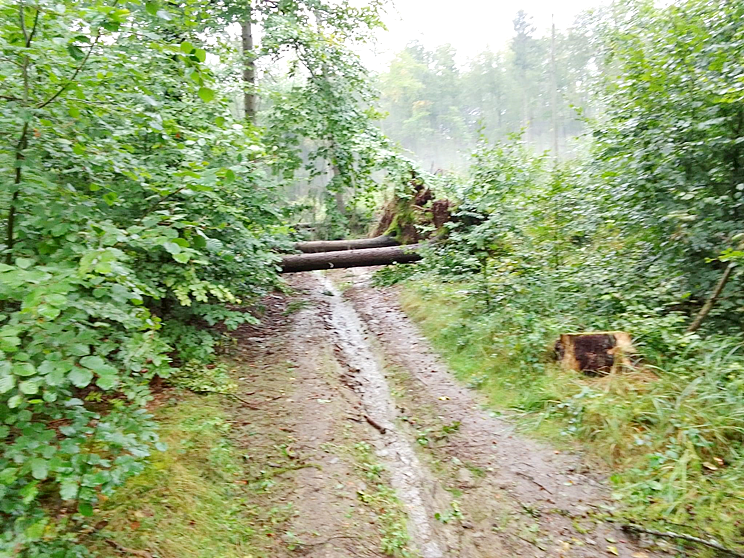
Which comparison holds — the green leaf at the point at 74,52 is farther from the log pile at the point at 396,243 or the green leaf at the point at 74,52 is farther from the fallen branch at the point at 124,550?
the log pile at the point at 396,243

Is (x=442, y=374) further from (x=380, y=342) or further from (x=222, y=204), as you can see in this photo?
(x=222, y=204)

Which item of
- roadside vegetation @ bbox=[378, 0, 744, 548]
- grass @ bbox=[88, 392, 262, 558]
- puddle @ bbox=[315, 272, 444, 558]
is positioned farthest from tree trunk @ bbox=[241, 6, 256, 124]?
grass @ bbox=[88, 392, 262, 558]

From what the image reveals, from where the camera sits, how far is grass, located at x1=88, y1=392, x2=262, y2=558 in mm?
3430

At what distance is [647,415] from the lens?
4.50 m

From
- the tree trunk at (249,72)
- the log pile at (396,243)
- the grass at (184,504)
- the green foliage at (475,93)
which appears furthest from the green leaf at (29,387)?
the green foliage at (475,93)

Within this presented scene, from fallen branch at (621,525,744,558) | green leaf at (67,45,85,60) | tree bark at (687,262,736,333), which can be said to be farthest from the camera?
tree bark at (687,262,736,333)

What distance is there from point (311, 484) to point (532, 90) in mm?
41353

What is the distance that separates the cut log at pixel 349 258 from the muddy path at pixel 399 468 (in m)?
3.43

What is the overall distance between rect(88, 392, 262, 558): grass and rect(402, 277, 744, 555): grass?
10.7ft

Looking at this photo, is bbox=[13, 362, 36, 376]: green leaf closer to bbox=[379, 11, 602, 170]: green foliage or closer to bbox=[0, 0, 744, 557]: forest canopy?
bbox=[0, 0, 744, 557]: forest canopy

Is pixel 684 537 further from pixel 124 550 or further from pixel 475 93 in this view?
pixel 475 93

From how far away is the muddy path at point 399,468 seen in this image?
3.88 metres

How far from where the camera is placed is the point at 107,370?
7.37 feet

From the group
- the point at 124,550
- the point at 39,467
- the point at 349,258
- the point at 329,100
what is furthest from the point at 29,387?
the point at 329,100
